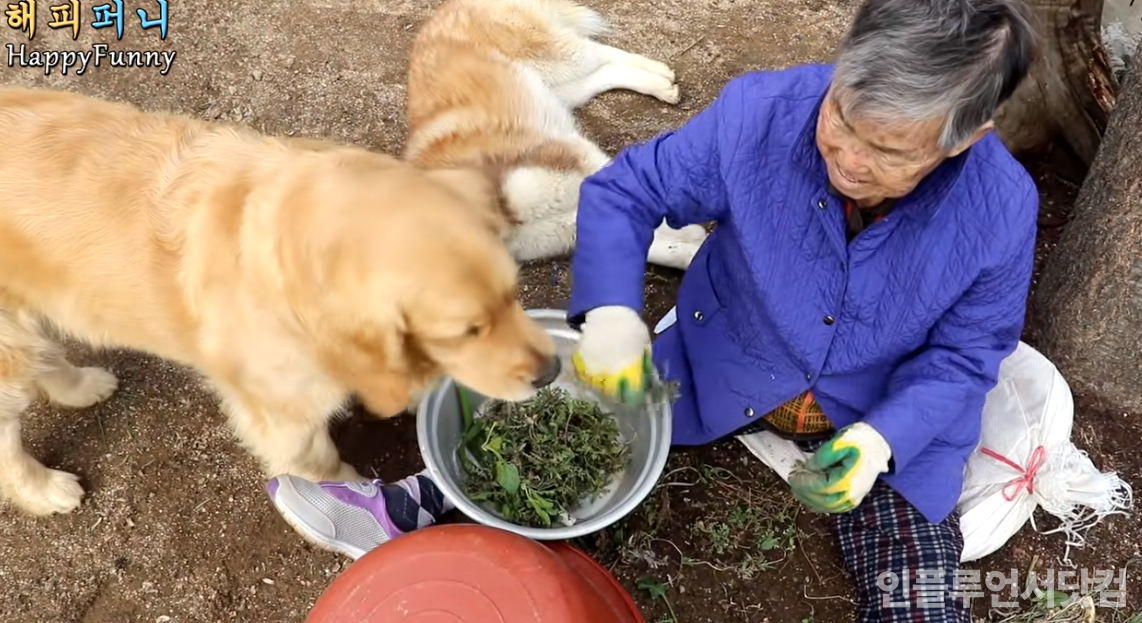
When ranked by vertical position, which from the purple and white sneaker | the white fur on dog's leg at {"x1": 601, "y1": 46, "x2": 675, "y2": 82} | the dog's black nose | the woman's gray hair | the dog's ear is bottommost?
the purple and white sneaker

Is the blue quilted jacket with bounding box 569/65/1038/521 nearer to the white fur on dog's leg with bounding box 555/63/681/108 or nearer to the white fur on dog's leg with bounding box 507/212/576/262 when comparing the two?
the white fur on dog's leg with bounding box 507/212/576/262

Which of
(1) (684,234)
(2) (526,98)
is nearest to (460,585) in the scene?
(1) (684,234)

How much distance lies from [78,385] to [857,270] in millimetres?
2626

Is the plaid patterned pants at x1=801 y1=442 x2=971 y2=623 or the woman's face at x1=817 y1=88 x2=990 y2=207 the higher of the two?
the woman's face at x1=817 y1=88 x2=990 y2=207

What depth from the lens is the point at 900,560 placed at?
8.09 ft

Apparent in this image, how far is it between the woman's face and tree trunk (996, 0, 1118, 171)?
1672mm

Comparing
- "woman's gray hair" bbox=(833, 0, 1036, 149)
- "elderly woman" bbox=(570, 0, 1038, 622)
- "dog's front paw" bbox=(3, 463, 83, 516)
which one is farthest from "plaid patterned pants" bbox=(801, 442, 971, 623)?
"dog's front paw" bbox=(3, 463, 83, 516)

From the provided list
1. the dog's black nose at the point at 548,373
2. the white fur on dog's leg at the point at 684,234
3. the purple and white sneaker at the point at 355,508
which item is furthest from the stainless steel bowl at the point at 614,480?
the white fur on dog's leg at the point at 684,234

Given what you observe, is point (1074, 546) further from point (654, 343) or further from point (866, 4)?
point (866, 4)

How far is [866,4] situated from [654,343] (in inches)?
55.8

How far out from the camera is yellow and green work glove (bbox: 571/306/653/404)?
214cm

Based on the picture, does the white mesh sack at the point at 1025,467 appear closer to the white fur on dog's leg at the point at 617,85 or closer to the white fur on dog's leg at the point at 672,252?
the white fur on dog's leg at the point at 672,252

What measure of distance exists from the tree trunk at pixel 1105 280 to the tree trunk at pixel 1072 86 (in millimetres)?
666

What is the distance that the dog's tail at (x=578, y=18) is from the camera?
4.13 m
